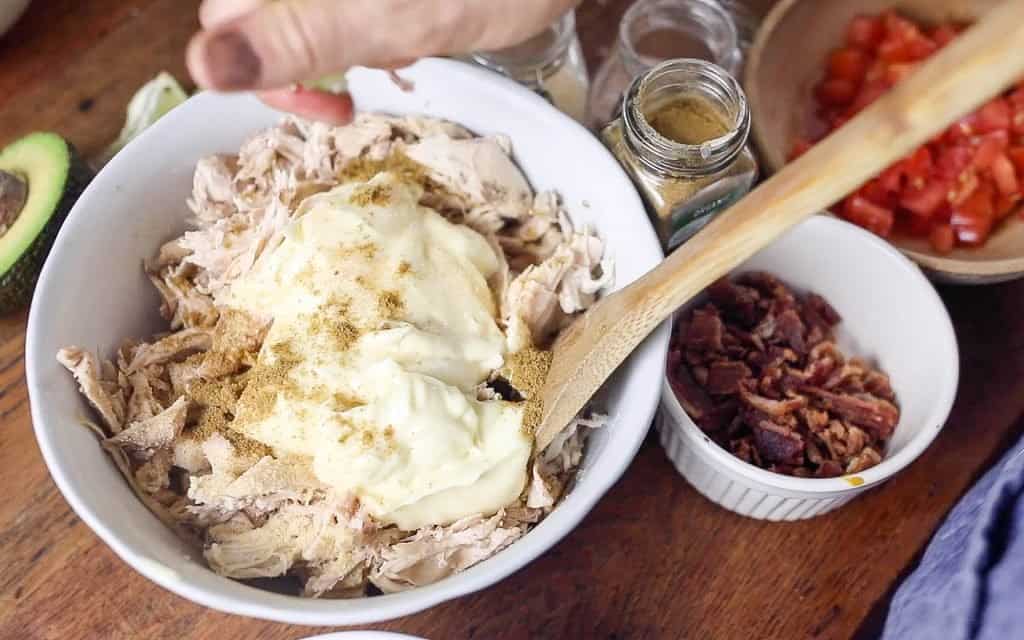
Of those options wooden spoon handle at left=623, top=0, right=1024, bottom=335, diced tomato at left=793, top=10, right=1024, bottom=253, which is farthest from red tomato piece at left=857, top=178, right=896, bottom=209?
wooden spoon handle at left=623, top=0, right=1024, bottom=335

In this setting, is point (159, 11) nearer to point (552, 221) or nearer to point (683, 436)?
point (552, 221)

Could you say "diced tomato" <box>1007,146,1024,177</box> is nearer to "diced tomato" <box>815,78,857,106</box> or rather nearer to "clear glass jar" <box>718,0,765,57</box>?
"diced tomato" <box>815,78,857,106</box>

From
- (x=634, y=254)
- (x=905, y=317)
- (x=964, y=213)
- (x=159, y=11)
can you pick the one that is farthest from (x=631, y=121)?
(x=159, y=11)

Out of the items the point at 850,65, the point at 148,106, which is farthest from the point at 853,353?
the point at 148,106

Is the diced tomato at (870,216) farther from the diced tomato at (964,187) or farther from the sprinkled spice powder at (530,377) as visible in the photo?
the sprinkled spice powder at (530,377)

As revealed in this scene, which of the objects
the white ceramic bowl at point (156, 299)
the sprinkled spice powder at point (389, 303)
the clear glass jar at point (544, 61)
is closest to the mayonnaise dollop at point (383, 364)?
the sprinkled spice powder at point (389, 303)
